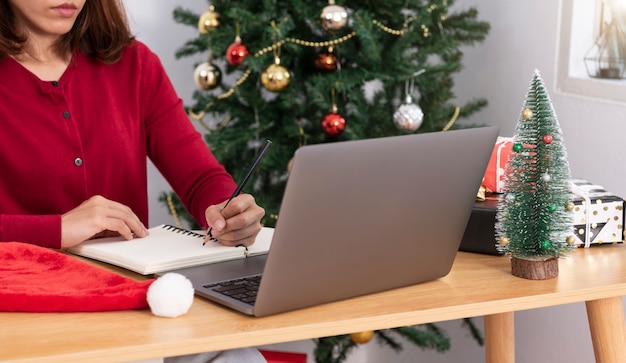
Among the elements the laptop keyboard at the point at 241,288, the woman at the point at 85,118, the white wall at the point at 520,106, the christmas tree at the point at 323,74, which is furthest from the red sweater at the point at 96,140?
the white wall at the point at 520,106

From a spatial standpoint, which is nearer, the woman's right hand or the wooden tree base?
the wooden tree base

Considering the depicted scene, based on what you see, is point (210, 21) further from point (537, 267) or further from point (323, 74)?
point (537, 267)

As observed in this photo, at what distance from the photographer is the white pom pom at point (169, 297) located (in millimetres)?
1130

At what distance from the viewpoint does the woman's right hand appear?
1473 millimetres

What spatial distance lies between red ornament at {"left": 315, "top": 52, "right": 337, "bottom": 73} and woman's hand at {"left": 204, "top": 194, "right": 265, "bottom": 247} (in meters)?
1.03

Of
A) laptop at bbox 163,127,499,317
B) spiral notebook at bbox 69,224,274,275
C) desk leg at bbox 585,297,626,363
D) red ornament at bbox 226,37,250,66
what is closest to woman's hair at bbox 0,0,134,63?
red ornament at bbox 226,37,250,66

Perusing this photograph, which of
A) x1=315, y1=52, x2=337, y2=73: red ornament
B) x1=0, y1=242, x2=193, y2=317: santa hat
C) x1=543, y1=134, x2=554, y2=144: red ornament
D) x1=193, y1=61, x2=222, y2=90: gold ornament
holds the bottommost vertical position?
x1=0, y1=242, x2=193, y2=317: santa hat

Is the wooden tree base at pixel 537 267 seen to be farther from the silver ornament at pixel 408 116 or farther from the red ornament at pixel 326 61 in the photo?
the red ornament at pixel 326 61

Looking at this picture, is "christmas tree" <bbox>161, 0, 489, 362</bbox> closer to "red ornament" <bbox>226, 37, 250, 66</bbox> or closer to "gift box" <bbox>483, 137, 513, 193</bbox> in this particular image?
"red ornament" <bbox>226, 37, 250, 66</bbox>

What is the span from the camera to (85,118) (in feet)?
6.25

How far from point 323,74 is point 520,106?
2.02 ft

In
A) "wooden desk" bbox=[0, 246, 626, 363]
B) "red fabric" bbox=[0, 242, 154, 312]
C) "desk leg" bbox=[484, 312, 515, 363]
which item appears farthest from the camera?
"desk leg" bbox=[484, 312, 515, 363]

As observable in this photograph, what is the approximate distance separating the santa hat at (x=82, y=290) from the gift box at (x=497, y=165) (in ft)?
2.21

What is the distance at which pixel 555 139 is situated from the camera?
4.36ft
